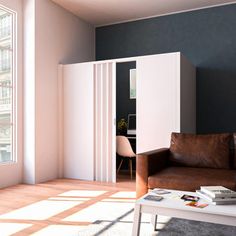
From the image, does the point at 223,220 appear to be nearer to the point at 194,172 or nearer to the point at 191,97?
the point at 194,172

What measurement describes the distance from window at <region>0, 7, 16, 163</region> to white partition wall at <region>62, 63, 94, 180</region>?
0.88m

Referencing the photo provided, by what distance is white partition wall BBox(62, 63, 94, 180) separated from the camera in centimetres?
475

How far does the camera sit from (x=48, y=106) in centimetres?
473

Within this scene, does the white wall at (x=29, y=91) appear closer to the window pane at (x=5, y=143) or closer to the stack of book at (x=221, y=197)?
the window pane at (x=5, y=143)

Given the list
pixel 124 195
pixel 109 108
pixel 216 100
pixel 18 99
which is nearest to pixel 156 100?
pixel 109 108

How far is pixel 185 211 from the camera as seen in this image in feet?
6.58

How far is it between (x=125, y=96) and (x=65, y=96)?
1278 mm

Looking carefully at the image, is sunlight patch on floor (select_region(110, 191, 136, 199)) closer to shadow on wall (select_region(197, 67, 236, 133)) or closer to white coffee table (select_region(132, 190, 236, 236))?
white coffee table (select_region(132, 190, 236, 236))

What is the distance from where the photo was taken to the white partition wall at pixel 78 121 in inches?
187

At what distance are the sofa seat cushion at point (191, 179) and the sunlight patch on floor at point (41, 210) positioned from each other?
3.33ft

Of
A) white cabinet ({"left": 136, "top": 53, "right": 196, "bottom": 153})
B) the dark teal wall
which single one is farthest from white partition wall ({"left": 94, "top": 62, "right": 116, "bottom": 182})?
the dark teal wall

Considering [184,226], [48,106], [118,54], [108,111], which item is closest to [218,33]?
[118,54]

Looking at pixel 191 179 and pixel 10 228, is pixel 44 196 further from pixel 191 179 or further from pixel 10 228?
pixel 191 179

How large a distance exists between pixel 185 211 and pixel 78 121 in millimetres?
3106
